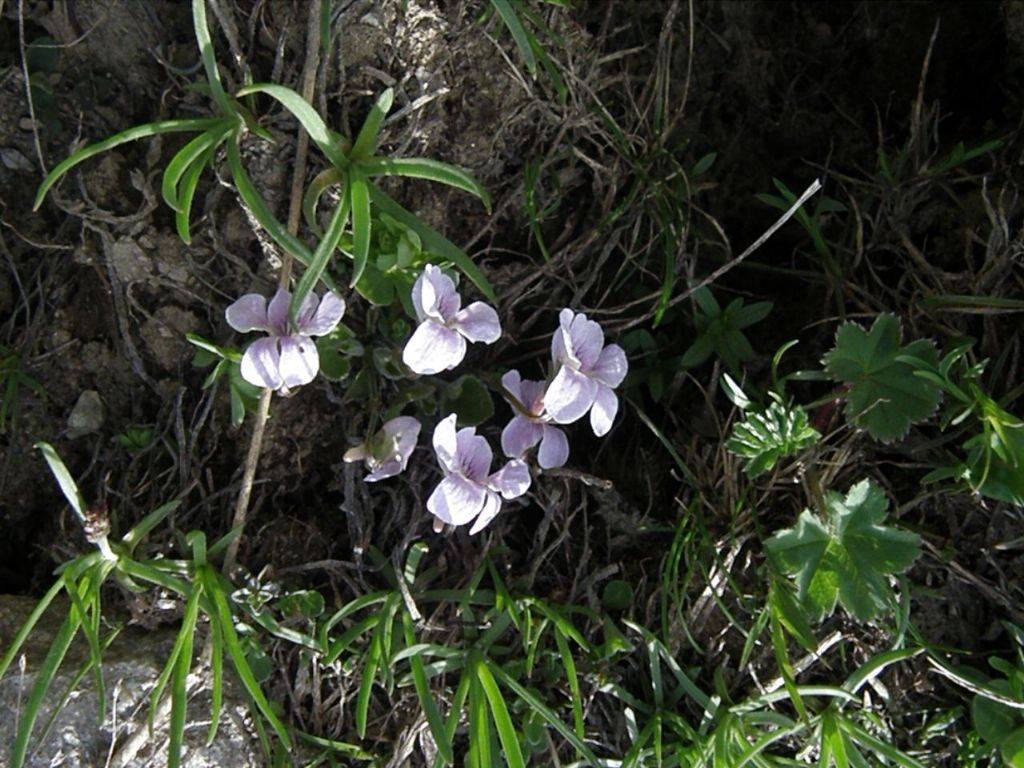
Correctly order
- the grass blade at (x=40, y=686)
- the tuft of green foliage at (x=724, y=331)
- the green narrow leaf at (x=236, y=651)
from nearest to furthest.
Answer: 1. the grass blade at (x=40, y=686)
2. the green narrow leaf at (x=236, y=651)
3. the tuft of green foliage at (x=724, y=331)

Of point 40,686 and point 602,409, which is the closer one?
point 40,686

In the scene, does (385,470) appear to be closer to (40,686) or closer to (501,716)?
(501,716)

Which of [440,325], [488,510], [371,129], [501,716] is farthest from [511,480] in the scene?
[371,129]

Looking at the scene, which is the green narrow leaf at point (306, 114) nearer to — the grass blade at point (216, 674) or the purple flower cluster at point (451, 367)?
the purple flower cluster at point (451, 367)

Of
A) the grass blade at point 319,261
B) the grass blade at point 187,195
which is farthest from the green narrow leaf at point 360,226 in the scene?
the grass blade at point 187,195

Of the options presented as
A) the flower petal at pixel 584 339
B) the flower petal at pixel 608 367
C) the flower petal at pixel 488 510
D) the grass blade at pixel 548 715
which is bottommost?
the grass blade at pixel 548 715

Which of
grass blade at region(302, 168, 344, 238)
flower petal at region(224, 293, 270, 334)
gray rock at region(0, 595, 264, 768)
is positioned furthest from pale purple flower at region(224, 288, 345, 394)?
gray rock at region(0, 595, 264, 768)

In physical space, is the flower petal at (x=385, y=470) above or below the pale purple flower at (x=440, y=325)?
below

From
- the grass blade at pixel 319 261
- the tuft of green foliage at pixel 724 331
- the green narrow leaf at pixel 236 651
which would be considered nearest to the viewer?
the grass blade at pixel 319 261
